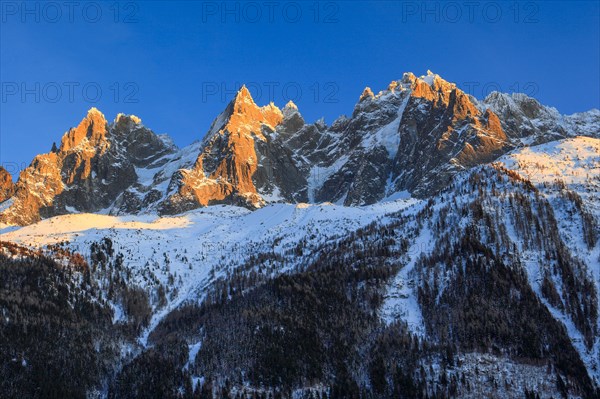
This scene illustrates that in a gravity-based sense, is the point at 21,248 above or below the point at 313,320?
above

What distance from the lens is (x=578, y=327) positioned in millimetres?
120938

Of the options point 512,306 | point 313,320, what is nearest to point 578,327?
point 512,306

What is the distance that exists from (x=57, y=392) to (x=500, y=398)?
232 feet

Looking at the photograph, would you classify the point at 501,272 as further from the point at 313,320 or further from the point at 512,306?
the point at 313,320

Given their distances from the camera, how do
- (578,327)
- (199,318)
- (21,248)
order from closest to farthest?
1. (578,327)
2. (199,318)
3. (21,248)

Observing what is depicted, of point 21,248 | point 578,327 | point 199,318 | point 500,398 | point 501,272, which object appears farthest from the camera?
point 21,248

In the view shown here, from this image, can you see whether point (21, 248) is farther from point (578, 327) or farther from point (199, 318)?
point (578, 327)

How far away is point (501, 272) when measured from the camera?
13062 cm

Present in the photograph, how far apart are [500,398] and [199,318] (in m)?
64.1

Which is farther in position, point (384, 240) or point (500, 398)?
point (384, 240)

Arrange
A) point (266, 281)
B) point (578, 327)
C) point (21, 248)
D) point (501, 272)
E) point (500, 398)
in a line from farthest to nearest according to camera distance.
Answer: point (21, 248), point (266, 281), point (501, 272), point (578, 327), point (500, 398)

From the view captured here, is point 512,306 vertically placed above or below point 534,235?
below

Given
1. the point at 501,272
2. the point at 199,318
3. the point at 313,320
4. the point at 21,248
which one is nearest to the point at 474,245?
the point at 501,272

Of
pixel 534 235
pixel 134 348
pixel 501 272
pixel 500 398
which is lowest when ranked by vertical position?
pixel 500 398
